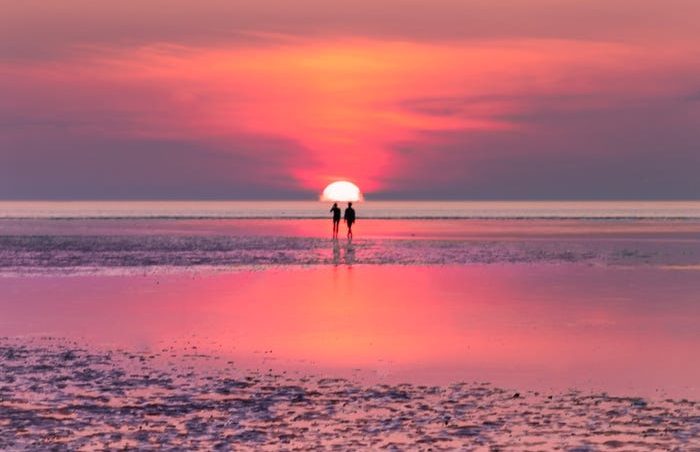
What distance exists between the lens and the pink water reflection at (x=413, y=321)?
1549cm

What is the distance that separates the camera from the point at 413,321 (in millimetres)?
21359

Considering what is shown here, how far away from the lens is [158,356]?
653 inches

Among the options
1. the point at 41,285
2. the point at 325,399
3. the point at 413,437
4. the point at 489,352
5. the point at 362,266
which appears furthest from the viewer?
the point at 362,266

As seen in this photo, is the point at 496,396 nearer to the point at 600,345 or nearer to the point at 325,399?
the point at 325,399

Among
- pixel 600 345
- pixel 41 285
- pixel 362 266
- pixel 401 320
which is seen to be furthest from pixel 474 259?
pixel 600 345

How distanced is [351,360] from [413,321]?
5239 mm

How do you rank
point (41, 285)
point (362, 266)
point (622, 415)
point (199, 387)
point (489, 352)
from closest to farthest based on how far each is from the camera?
point (622, 415) → point (199, 387) → point (489, 352) → point (41, 285) → point (362, 266)

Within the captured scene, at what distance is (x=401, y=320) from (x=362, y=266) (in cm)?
1720

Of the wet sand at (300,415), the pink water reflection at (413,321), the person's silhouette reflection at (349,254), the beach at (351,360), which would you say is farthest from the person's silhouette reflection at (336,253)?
the wet sand at (300,415)

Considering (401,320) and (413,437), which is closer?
(413,437)

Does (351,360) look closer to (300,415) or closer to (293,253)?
(300,415)

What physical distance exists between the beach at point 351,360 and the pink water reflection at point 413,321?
64 mm

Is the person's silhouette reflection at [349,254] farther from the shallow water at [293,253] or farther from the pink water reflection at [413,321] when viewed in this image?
the pink water reflection at [413,321]

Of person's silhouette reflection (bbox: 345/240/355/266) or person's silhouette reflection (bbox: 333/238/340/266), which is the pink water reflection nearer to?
person's silhouette reflection (bbox: 333/238/340/266)
